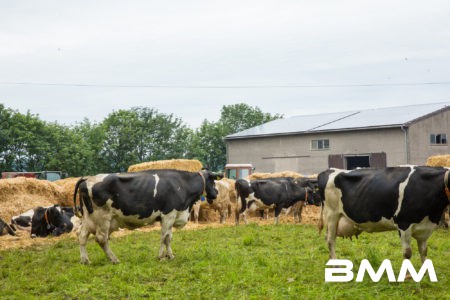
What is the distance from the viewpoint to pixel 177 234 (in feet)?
54.1

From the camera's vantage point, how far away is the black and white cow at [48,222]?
17891mm

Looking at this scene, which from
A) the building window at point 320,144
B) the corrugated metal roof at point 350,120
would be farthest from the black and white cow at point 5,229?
the building window at point 320,144

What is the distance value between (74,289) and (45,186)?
1346 cm

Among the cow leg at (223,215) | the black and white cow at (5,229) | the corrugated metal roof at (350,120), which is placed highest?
the corrugated metal roof at (350,120)

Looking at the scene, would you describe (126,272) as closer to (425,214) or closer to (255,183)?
(425,214)

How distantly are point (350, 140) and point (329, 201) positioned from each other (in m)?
32.8

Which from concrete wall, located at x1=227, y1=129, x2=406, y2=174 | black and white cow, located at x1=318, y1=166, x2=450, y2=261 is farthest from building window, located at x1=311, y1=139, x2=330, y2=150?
black and white cow, located at x1=318, y1=166, x2=450, y2=261

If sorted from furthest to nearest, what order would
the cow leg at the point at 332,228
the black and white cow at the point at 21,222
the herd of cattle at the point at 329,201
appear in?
the black and white cow at the point at 21,222
the cow leg at the point at 332,228
the herd of cattle at the point at 329,201

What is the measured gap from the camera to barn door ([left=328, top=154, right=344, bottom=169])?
42156mm

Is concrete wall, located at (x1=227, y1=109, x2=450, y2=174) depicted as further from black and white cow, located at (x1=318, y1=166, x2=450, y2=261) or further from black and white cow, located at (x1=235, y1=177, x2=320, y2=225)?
black and white cow, located at (x1=318, y1=166, x2=450, y2=261)

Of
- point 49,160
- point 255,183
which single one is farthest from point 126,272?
point 49,160

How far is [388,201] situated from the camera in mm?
9078

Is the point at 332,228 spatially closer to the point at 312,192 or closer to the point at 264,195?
the point at 264,195

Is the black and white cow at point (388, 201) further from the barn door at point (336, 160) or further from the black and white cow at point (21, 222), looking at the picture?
the barn door at point (336, 160)
